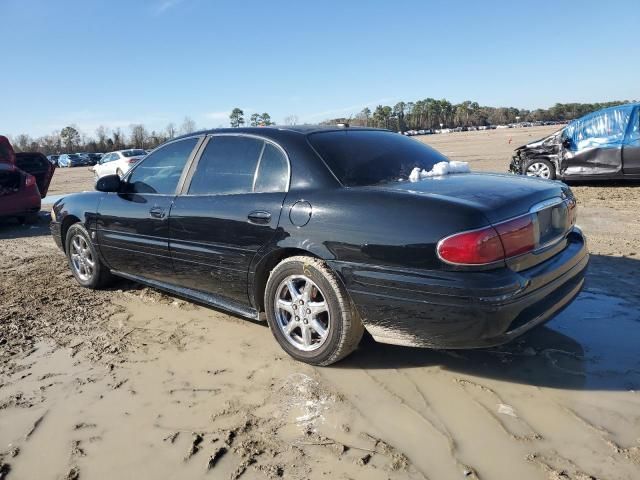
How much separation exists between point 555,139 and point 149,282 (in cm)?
938

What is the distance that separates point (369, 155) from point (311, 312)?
1.18 metres

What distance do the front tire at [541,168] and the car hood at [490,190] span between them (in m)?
8.08

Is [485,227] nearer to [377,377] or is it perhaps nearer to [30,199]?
[377,377]

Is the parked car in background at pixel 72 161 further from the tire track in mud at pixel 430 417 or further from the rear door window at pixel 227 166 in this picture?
the tire track in mud at pixel 430 417

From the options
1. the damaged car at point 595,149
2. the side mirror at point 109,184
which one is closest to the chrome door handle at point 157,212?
the side mirror at point 109,184

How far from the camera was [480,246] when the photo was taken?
267 cm

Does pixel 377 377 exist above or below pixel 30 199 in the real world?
below

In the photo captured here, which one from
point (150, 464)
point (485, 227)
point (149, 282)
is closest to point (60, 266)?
point (149, 282)

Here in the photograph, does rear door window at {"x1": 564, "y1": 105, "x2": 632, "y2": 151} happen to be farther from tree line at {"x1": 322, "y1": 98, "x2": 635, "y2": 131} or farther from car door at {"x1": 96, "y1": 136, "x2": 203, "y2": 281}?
tree line at {"x1": 322, "y1": 98, "x2": 635, "y2": 131}

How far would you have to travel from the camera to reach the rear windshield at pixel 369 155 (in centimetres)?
338

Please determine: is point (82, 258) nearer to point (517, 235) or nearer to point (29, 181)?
point (517, 235)

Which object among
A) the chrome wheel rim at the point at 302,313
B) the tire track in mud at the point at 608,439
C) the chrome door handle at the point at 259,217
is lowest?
the tire track in mud at the point at 608,439

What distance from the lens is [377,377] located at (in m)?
3.18

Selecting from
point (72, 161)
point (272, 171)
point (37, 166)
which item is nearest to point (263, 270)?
point (272, 171)
